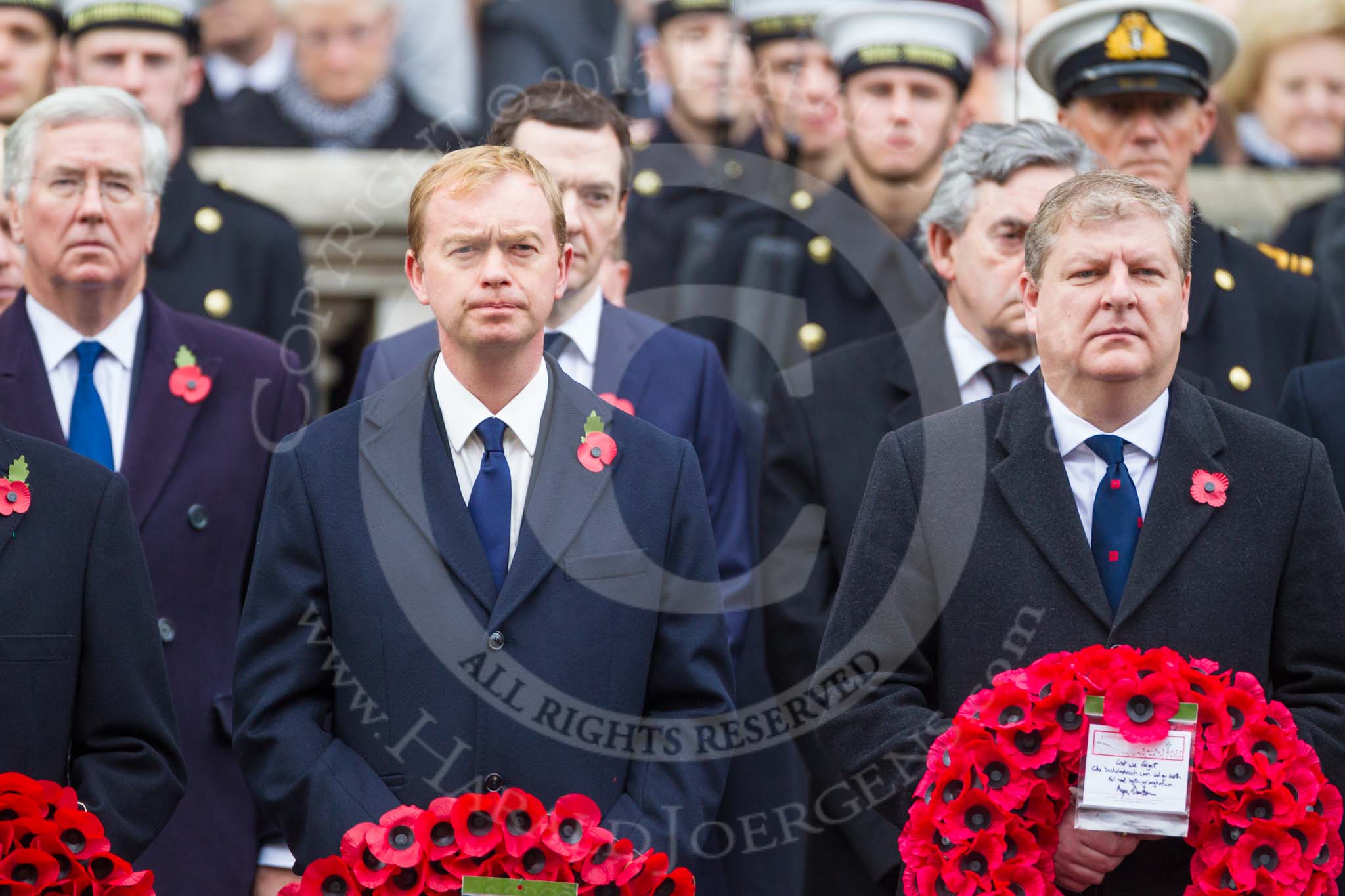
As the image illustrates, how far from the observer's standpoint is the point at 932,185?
6.18 meters

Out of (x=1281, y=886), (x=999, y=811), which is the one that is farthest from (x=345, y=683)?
(x=1281, y=886)

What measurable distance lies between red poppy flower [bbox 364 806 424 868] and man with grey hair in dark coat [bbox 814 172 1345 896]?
35.0 inches

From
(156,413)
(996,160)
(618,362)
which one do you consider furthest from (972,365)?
(156,413)

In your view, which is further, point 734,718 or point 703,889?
point 703,889

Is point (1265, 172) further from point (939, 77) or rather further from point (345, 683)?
point (345, 683)

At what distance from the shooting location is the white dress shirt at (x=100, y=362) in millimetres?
5031

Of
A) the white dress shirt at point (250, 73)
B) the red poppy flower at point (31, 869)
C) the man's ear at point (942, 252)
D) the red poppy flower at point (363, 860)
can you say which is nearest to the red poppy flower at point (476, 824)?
the red poppy flower at point (363, 860)

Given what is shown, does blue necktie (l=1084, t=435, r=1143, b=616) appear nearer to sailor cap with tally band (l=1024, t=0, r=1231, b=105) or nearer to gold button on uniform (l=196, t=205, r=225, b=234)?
sailor cap with tally band (l=1024, t=0, r=1231, b=105)

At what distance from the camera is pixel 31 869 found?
375 centimetres

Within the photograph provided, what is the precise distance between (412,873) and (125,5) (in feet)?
11.6

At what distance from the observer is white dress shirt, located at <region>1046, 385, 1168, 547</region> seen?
13.9 feet

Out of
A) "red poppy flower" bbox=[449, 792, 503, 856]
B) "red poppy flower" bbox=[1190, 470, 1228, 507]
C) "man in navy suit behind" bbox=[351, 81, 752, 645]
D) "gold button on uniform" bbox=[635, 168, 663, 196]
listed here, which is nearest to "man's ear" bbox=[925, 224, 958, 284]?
"man in navy suit behind" bbox=[351, 81, 752, 645]

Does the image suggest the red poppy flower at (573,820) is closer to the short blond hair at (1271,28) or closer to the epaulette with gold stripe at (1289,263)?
the epaulette with gold stripe at (1289,263)

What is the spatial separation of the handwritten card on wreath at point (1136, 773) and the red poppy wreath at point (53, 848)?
1.75 meters
